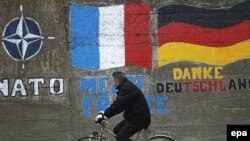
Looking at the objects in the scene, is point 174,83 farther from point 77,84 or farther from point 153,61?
point 77,84

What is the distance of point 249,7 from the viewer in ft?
36.0

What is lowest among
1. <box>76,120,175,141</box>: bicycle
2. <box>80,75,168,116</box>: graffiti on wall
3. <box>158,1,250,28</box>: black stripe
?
<box>76,120,175,141</box>: bicycle

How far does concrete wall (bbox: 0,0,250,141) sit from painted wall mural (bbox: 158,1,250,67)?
0.02 metres

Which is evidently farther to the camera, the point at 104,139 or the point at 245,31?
the point at 245,31

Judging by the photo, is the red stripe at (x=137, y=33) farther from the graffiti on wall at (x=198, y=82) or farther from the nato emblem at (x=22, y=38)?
the nato emblem at (x=22, y=38)

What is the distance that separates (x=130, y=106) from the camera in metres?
8.84

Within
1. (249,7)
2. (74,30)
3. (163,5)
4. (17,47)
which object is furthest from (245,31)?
(17,47)

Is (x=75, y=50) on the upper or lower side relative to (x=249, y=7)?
lower

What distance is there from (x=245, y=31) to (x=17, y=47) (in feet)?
14.5

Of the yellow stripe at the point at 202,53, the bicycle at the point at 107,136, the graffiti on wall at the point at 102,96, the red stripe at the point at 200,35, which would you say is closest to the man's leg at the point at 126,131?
the bicycle at the point at 107,136

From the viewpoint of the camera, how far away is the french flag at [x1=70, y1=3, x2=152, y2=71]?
10945mm

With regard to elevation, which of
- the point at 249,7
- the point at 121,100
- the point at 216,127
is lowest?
the point at 216,127

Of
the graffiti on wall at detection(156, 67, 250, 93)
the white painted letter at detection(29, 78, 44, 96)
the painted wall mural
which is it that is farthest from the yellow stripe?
the white painted letter at detection(29, 78, 44, 96)

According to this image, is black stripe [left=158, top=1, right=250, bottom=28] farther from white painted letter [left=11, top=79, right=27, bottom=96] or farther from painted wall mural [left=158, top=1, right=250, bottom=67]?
white painted letter [left=11, top=79, right=27, bottom=96]
